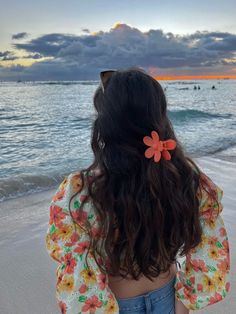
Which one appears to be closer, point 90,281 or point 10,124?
point 90,281

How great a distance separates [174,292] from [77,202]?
0.66 metres

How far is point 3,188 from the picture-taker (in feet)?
20.0

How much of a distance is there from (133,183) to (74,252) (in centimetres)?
33

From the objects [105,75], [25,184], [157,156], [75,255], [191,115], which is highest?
[105,75]

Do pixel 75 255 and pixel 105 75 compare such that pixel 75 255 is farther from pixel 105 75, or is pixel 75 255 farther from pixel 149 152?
pixel 105 75

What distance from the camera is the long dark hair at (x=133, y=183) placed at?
1.38 m

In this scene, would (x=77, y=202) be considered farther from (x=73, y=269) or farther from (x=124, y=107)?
(x=124, y=107)

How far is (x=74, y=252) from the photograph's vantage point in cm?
140

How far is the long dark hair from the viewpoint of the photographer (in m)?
1.38

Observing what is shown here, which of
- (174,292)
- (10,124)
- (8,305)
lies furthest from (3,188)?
(10,124)

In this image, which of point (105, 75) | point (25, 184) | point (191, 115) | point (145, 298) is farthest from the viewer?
point (191, 115)

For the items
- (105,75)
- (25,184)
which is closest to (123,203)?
(105,75)

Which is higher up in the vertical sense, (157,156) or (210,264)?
(157,156)

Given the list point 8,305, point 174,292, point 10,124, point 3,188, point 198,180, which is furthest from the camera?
point 10,124
